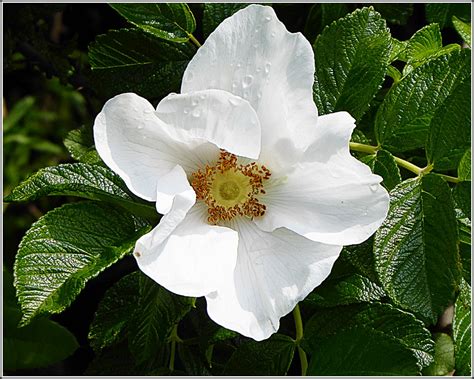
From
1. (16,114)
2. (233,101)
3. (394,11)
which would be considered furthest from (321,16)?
(16,114)

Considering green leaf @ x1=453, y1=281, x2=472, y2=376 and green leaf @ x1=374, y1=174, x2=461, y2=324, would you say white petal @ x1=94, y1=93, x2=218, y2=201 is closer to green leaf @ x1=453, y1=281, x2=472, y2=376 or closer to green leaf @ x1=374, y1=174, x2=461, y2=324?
green leaf @ x1=374, y1=174, x2=461, y2=324

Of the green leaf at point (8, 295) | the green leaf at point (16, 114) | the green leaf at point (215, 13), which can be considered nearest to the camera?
the green leaf at point (215, 13)

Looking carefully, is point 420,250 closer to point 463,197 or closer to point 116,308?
point 463,197

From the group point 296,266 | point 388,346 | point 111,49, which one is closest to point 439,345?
point 388,346

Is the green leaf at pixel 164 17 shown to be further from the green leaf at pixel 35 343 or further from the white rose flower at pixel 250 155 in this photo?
the green leaf at pixel 35 343

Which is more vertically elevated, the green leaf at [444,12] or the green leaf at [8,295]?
the green leaf at [444,12]

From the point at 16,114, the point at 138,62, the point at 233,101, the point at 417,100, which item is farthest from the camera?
the point at 16,114

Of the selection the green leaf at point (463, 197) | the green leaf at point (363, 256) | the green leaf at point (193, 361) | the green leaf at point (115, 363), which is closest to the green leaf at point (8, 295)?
the green leaf at point (115, 363)
